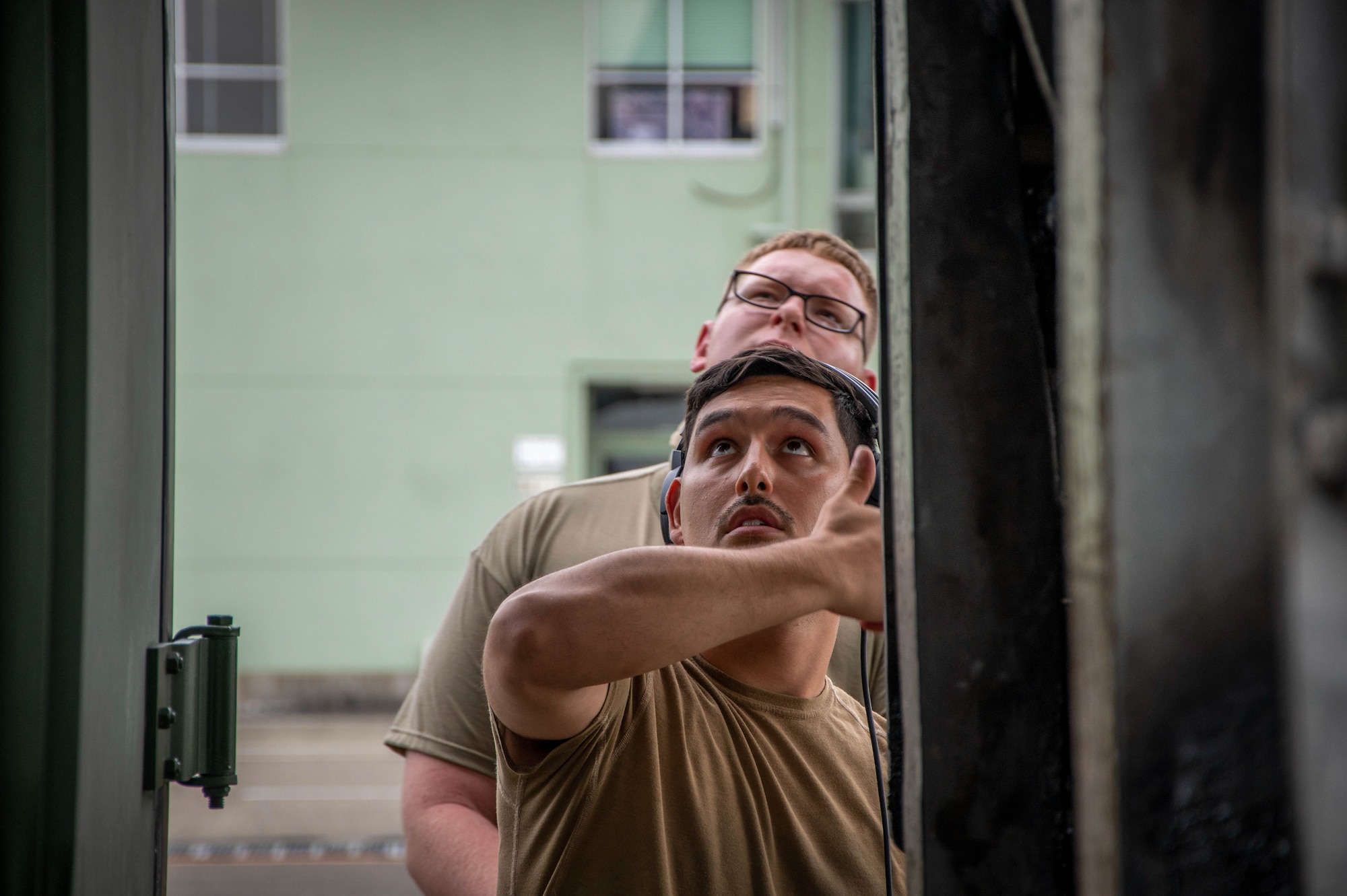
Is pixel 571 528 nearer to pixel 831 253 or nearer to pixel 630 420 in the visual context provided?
pixel 831 253

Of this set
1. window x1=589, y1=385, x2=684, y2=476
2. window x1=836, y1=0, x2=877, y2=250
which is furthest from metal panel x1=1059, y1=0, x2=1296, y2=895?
window x1=836, y1=0, x2=877, y2=250

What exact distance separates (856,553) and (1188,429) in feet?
1.73

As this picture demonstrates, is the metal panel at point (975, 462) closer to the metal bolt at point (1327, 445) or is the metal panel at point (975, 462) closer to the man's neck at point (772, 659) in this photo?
the metal bolt at point (1327, 445)

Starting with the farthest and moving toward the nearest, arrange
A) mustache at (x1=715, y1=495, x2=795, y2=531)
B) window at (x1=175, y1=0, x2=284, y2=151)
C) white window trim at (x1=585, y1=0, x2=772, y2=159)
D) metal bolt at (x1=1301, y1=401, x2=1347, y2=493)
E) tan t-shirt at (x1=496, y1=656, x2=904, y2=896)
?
white window trim at (x1=585, y1=0, x2=772, y2=159) < window at (x1=175, y1=0, x2=284, y2=151) < mustache at (x1=715, y1=495, x2=795, y2=531) < tan t-shirt at (x1=496, y1=656, x2=904, y2=896) < metal bolt at (x1=1301, y1=401, x2=1347, y2=493)

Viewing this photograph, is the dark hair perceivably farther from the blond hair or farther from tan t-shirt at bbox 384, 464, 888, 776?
the blond hair

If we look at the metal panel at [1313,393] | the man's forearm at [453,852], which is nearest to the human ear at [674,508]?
the man's forearm at [453,852]

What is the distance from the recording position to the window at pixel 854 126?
10.1 meters

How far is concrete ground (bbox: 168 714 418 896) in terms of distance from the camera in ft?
17.5

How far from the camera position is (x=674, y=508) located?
A: 1878 mm

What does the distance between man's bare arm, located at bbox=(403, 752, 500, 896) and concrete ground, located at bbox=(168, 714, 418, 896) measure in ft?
10.6

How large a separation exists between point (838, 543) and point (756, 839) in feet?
1.96

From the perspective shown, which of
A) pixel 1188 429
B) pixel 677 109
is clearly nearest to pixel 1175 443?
pixel 1188 429

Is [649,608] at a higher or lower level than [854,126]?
lower

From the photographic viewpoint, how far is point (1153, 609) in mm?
677
